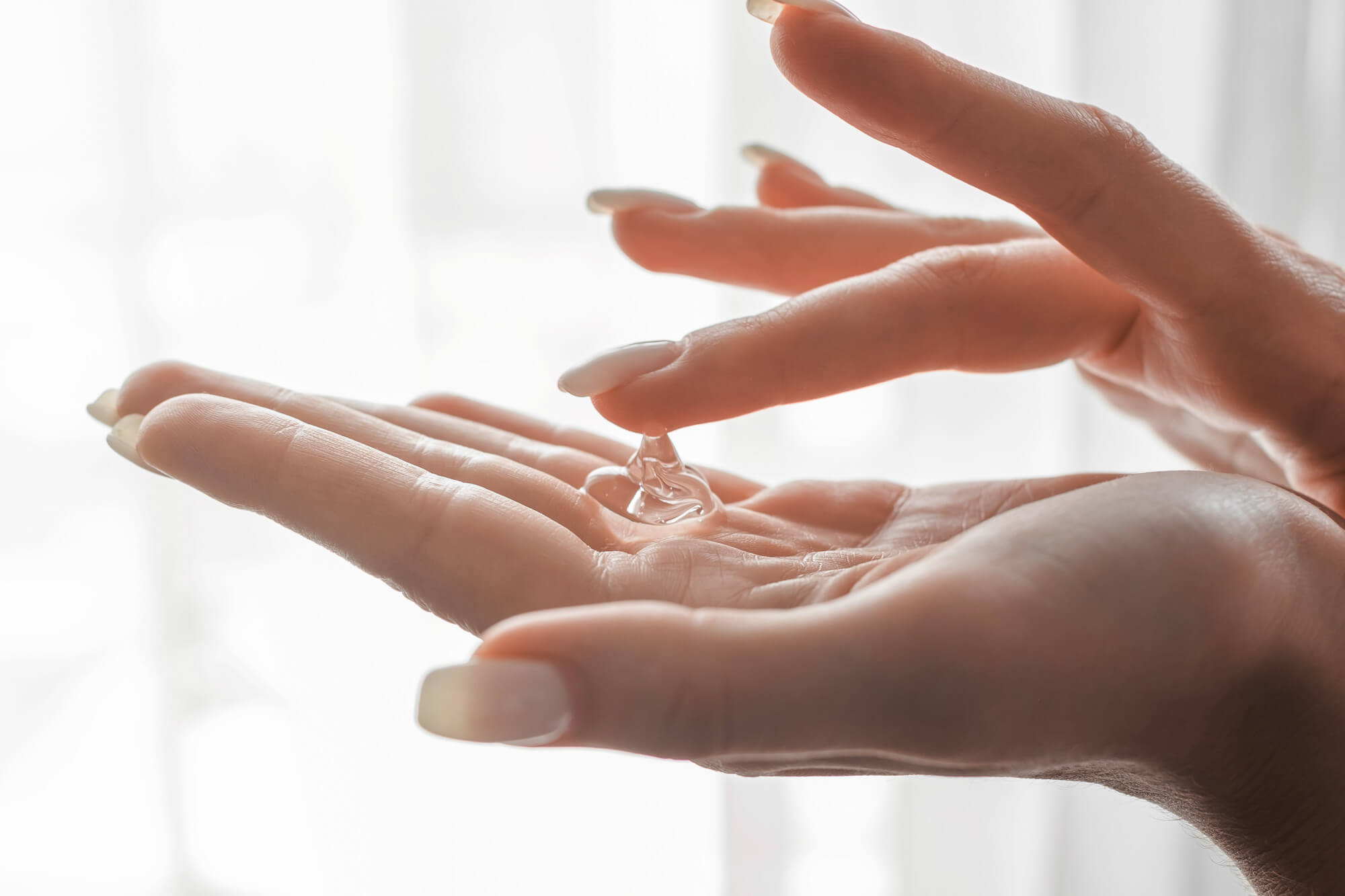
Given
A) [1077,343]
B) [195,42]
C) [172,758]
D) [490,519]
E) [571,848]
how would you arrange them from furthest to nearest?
[571,848] → [172,758] → [195,42] → [1077,343] → [490,519]

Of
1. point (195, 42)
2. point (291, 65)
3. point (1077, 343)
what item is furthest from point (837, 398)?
point (195, 42)

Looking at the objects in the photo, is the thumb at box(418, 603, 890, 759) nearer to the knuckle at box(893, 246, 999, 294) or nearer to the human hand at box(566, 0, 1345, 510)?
the human hand at box(566, 0, 1345, 510)

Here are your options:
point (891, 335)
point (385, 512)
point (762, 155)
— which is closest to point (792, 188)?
point (762, 155)

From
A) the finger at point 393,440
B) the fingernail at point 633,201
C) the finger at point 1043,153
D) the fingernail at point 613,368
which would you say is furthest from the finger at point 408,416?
the finger at point 1043,153

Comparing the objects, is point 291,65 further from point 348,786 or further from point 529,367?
point 348,786

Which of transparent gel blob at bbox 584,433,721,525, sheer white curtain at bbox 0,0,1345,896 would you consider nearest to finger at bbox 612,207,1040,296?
transparent gel blob at bbox 584,433,721,525

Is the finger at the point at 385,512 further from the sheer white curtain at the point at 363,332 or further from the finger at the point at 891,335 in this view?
the sheer white curtain at the point at 363,332
